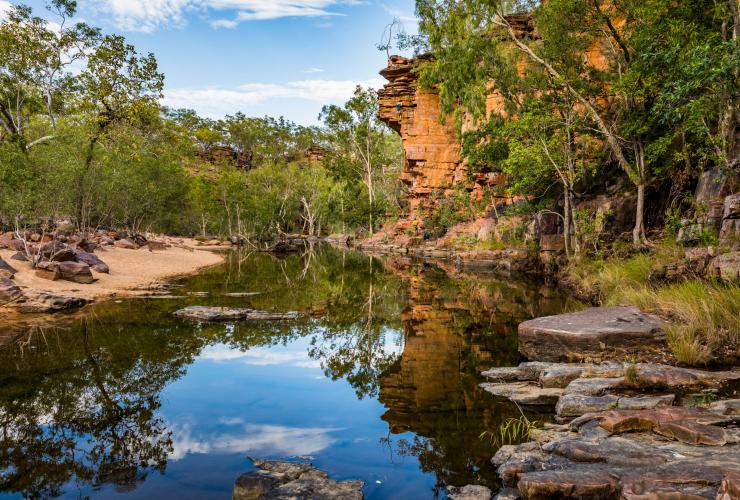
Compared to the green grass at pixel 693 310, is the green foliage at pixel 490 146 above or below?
above

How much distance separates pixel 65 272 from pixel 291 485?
15347mm

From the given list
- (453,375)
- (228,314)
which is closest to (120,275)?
(228,314)

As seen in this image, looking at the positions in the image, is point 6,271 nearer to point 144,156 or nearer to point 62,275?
point 62,275

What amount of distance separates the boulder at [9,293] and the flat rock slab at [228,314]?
13.8 feet

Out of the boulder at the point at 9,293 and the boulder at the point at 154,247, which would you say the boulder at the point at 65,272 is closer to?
the boulder at the point at 9,293

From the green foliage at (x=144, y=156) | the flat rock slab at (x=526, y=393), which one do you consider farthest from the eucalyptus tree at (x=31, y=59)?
the flat rock slab at (x=526, y=393)

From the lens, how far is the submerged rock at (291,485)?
14.0 ft

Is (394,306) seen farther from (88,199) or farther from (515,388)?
(88,199)

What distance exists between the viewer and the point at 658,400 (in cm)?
566

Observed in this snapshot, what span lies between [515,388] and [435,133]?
43.3 meters

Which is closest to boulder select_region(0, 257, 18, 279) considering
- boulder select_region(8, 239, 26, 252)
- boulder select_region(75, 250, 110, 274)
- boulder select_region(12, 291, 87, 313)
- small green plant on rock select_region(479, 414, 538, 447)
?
boulder select_region(12, 291, 87, 313)

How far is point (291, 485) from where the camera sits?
4445 mm

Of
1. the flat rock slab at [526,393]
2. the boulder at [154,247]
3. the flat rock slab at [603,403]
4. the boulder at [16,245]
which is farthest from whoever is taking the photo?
the boulder at [154,247]

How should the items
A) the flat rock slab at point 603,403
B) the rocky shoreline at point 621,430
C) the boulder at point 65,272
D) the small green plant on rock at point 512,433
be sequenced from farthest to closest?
the boulder at point 65,272
the flat rock slab at point 603,403
the small green plant on rock at point 512,433
the rocky shoreline at point 621,430
